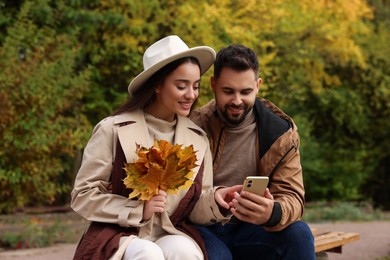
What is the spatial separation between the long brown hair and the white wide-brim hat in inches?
1.0

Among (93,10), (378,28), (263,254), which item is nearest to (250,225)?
(263,254)

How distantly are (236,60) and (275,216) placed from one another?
85cm

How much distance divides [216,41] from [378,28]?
892cm

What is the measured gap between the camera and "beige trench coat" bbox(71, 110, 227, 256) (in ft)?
12.6

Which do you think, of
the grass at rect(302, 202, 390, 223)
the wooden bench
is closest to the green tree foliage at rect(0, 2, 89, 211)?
the wooden bench

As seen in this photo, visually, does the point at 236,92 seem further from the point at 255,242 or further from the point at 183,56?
the point at 255,242

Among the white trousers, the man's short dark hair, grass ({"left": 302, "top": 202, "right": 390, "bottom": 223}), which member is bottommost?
grass ({"left": 302, "top": 202, "right": 390, "bottom": 223})

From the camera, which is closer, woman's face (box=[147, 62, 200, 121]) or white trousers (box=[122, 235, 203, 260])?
white trousers (box=[122, 235, 203, 260])

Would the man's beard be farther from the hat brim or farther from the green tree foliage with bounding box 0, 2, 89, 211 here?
the green tree foliage with bounding box 0, 2, 89, 211

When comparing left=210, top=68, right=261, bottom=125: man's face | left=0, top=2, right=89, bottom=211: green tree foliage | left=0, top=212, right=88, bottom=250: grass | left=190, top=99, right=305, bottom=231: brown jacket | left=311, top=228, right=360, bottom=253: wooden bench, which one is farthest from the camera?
left=0, top=212, right=88, bottom=250: grass

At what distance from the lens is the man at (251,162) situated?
412cm

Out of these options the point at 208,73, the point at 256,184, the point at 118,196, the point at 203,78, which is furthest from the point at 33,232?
the point at 256,184

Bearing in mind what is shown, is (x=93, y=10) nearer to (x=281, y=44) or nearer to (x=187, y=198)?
(x=281, y=44)

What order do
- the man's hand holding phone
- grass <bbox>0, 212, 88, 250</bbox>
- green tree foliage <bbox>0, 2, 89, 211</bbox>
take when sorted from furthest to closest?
1. grass <bbox>0, 212, 88, 250</bbox>
2. green tree foliage <bbox>0, 2, 89, 211</bbox>
3. the man's hand holding phone
